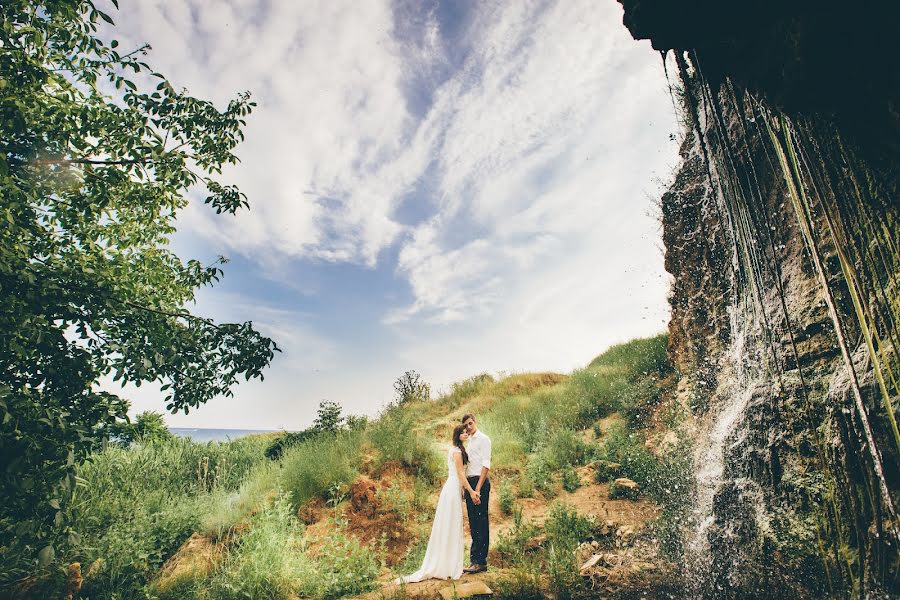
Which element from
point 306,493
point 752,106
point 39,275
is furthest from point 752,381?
point 306,493

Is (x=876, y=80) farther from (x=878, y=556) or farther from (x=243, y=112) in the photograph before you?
(x=243, y=112)

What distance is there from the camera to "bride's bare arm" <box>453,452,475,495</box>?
215 inches

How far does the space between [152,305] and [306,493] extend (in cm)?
531

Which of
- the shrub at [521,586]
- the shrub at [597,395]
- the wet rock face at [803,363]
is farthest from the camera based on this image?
the shrub at [597,395]

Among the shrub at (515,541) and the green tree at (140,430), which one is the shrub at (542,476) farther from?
the green tree at (140,430)

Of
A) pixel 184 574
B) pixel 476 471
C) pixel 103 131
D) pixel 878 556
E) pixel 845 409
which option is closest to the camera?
pixel 878 556

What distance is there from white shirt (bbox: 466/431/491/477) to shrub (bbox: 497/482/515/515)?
2.50m

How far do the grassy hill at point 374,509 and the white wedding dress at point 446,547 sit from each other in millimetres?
346

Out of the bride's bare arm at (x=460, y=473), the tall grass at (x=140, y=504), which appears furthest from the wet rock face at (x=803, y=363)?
the tall grass at (x=140, y=504)

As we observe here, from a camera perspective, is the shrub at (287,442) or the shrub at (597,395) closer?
the shrub at (287,442)

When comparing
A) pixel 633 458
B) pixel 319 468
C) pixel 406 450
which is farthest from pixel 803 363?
pixel 319 468

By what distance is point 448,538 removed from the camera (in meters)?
5.25

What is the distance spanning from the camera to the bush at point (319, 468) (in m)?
7.58

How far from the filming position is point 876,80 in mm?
2217
